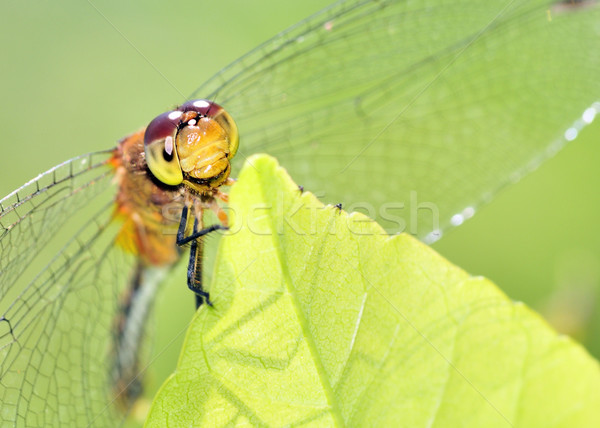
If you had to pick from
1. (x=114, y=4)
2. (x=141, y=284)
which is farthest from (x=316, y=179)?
(x=114, y=4)

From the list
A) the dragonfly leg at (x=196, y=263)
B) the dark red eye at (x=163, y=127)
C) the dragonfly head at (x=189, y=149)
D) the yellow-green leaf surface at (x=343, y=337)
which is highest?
the dark red eye at (x=163, y=127)

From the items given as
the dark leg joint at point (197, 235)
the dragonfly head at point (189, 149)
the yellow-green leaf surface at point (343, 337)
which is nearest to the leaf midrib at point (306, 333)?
the yellow-green leaf surface at point (343, 337)

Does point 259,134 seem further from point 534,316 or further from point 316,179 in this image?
point 534,316

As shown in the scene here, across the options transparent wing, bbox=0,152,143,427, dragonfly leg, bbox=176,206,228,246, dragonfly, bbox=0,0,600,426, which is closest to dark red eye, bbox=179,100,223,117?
dragonfly, bbox=0,0,600,426

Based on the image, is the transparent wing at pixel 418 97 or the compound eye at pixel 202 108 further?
the transparent wing at pixel 418 97

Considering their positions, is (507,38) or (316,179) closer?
(507,38)

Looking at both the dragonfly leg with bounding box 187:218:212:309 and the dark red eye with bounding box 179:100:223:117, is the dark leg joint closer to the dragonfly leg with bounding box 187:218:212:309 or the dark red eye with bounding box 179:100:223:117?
the dragonfly leg with bounding box 187:218:212:309

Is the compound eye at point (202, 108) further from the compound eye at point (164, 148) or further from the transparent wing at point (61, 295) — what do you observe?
the transparent wing at point (61, 295)
